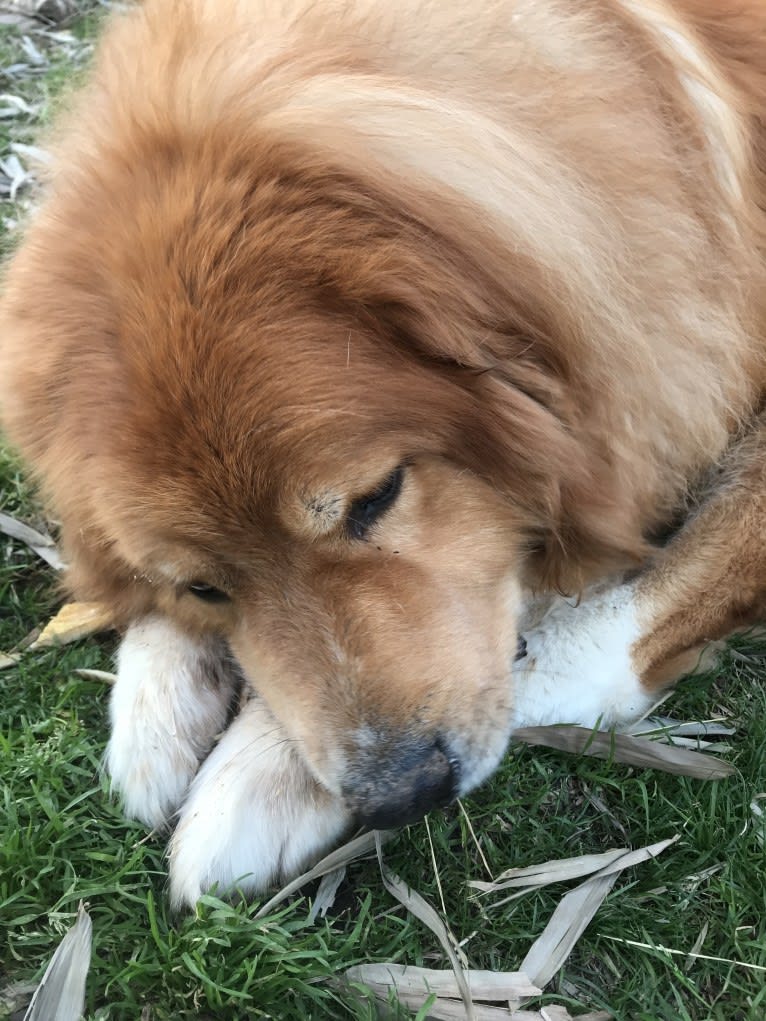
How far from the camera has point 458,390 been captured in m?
1.78

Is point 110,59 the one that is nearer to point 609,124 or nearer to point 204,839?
point 609,124

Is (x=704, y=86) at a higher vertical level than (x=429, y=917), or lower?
higher

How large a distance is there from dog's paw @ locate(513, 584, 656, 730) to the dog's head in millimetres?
280

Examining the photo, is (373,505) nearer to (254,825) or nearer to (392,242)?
(392,242)

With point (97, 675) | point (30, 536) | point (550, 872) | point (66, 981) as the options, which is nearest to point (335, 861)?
point (550, 872)

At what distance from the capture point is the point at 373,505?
1.81 metres

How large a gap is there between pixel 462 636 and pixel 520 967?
25.6 inches

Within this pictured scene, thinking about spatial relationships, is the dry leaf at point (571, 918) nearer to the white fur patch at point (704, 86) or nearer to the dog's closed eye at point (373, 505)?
the dog's closed eye at point (373, 505)

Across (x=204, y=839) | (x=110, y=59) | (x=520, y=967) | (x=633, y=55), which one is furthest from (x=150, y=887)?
(x=633, y=55)

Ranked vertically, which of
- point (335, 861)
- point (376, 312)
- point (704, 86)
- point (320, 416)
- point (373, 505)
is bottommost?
point (335, 861)

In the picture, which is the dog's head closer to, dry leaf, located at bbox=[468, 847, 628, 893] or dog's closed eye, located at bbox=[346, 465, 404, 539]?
dog's closed eye, located at bbox=[346, 465, 404, 539]

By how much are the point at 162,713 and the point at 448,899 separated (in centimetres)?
81

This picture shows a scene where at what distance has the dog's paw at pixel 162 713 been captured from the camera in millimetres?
2152

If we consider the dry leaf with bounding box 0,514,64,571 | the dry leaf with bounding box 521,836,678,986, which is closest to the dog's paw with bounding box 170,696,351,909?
the dry leaf with bounding box 521,836,678,986
